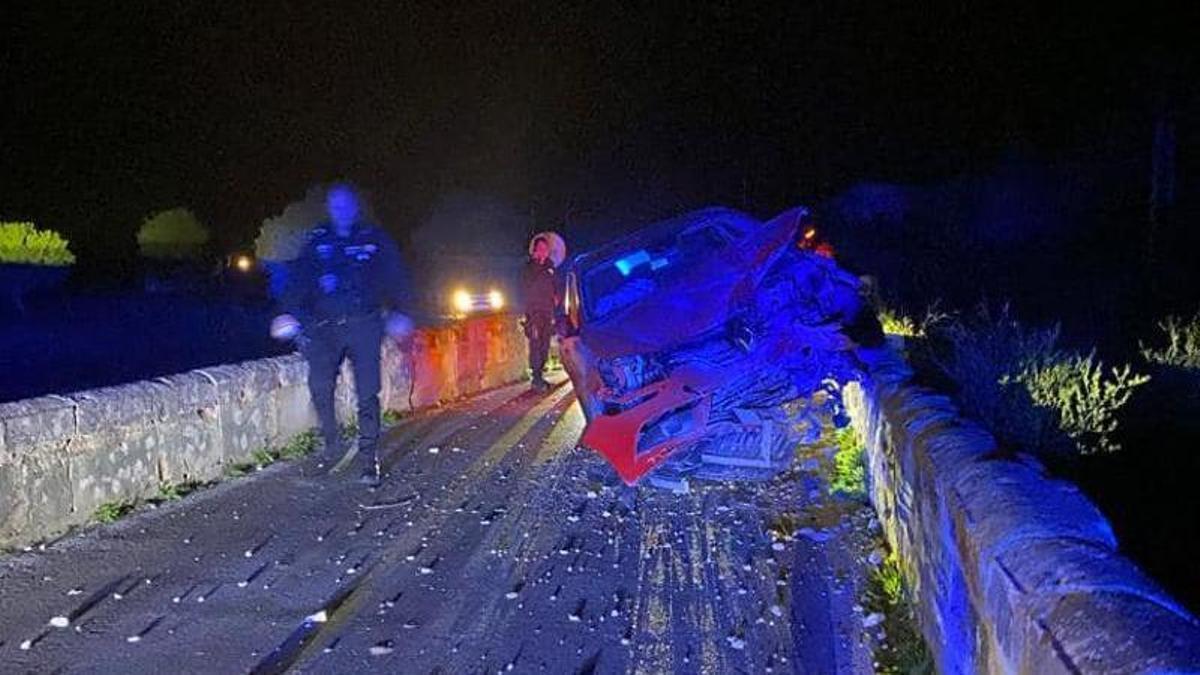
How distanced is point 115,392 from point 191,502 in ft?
2.93

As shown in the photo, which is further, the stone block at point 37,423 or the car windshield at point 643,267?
the car windshield at point 643,267

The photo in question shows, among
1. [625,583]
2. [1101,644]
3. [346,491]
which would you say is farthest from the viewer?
[346,491]

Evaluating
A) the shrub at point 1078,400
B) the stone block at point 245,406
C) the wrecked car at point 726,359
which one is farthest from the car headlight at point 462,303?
the shrub at point 1078,400

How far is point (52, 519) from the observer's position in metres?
5.33

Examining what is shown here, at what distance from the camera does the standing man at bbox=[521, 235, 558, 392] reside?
1109 centimetres

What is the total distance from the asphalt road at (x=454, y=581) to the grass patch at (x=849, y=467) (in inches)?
5.6

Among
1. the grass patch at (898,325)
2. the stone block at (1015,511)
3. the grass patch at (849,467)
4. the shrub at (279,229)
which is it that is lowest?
the grass patch at (849,467)

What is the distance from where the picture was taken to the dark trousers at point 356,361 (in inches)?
266

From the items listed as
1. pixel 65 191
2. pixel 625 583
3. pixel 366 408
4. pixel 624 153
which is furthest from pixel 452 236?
pixel 625 583

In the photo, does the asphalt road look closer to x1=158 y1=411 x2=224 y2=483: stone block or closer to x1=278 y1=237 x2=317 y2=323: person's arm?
x1=158 y1=411 x2=224 y2=483: stone block

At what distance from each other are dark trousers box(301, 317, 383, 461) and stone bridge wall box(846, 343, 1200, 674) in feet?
12.8

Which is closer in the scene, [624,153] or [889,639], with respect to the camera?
[889,639]

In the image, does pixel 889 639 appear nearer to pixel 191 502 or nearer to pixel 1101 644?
pixel 1101 644

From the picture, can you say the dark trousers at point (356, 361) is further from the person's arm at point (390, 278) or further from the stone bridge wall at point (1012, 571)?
the stone bridge wall at point (1012, 571)
